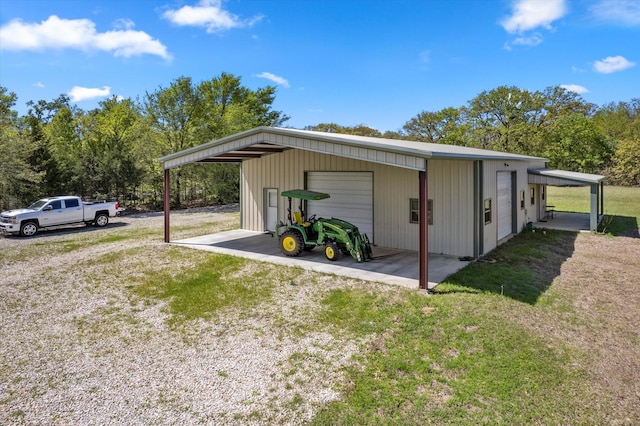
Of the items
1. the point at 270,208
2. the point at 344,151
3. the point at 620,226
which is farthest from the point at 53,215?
the point at 620,226

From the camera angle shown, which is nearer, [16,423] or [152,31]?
[16,423]

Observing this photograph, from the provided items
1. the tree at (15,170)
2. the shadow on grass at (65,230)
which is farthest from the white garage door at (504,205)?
the tree at (15,170)

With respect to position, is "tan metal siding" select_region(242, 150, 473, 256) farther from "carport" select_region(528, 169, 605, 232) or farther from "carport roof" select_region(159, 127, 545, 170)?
"carport" select_region(528, 169, 605, 232)

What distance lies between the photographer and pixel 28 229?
13945mm

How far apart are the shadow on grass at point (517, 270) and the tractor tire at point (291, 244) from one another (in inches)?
157

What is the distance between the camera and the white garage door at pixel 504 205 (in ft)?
39.1

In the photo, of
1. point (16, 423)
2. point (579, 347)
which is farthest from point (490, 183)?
point (16, 423)

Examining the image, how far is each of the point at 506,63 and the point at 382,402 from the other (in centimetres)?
4193

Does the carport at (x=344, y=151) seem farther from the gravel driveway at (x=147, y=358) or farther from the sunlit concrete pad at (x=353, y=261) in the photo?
the gravel driveway at (x=147, y=358)

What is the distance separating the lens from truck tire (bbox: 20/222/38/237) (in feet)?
45.2

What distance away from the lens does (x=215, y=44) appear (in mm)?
19109

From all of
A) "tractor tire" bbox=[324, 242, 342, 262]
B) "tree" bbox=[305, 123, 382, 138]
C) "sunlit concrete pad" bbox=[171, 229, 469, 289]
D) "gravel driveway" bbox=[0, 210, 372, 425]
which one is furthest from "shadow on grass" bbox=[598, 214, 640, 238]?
"tree" bbox=[305, 123, 382, 138]

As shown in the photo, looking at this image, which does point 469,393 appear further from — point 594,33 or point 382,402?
point 594,33

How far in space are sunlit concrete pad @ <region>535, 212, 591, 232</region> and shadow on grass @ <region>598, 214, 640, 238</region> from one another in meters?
0.59
